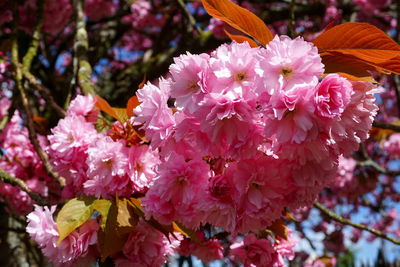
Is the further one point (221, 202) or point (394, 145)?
point (394, 145)

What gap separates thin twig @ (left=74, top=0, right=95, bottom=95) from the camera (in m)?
2.10

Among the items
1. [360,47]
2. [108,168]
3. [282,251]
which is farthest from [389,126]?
[108,168]

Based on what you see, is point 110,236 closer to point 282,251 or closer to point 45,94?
point 282,251

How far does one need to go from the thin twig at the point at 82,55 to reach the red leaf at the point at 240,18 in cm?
115

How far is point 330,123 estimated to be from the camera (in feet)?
2.82

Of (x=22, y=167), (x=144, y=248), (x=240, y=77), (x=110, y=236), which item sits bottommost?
(x=22, y=167)

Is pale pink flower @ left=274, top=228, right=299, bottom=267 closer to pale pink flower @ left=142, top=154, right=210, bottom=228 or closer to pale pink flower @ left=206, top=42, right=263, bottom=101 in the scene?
pale pink flower @ left=142, top=154, right=210, bottom=228

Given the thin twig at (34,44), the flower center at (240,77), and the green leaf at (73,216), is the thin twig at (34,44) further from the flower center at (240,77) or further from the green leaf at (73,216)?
the flower center at (240,77)

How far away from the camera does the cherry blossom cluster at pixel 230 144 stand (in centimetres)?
85

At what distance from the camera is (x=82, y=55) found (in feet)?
7.80

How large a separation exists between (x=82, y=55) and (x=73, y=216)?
4.60 ft

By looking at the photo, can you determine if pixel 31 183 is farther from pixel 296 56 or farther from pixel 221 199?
pixel 296 56

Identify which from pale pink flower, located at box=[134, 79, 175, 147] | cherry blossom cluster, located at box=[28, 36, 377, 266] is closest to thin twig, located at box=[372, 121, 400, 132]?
cherry blossom cluster, located at box=[28, 36, 377, 266]

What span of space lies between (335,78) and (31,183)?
60.1 inches
